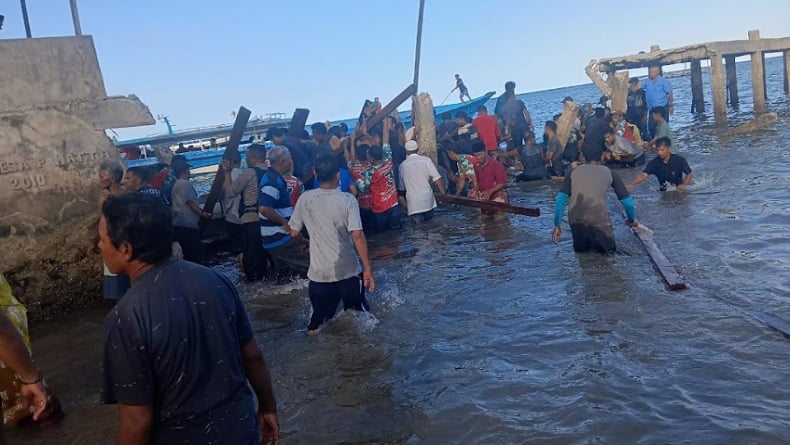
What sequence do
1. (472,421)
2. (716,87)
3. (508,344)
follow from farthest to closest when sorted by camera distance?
(716,87) → (508,344) → (472,421)

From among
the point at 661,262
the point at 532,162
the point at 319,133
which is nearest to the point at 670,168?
the point at 532,162

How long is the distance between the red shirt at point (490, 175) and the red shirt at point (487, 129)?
3966 millimetres

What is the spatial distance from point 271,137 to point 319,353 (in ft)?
19.2

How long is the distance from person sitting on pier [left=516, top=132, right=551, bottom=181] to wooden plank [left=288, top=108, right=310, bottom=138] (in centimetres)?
542

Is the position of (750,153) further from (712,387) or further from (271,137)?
(712,387)

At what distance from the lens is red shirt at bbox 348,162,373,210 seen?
9.97 metres

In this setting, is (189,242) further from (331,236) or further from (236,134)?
(331,236)

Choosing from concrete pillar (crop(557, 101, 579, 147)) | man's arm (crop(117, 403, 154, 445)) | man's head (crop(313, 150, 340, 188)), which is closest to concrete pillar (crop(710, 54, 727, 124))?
concrete pillar (crop(557, 101, 579, 147))

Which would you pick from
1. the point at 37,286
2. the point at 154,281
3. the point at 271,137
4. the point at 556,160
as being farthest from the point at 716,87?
the point at 154,281

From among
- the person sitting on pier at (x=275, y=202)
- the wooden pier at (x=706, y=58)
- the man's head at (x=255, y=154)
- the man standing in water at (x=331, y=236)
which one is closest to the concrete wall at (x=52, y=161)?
the man's head at (x=255, y=154)

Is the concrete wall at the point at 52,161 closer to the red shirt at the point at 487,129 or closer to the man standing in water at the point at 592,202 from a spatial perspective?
the man standing in water at the point at 592,202

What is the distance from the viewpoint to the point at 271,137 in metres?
10.6

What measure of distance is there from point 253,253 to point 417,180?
3499mm

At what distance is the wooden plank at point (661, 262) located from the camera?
5871 millimetres
